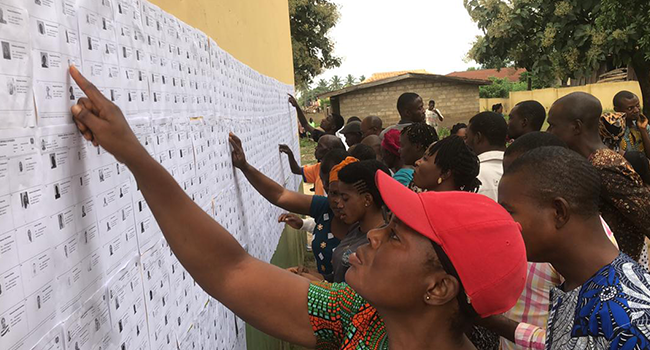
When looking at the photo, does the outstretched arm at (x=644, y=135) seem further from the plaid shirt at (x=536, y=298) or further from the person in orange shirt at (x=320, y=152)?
the plaid shirt at (x=536, y=298)

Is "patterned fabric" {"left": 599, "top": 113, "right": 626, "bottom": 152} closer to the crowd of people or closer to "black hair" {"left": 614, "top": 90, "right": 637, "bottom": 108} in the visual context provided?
"black hair" {"left": 614, "top": 90, "right": 637, "bottom": 108}

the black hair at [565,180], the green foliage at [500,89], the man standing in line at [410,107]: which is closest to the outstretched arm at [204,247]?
the black hair at [565,180]

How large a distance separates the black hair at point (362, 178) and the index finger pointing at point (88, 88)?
5.81 feet

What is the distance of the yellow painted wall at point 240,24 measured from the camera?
7.50 ft

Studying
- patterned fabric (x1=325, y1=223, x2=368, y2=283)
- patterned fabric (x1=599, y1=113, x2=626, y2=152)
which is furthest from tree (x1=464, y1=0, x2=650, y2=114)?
patterned fabric (x1=325, y1=223, x2=368, y2=283)

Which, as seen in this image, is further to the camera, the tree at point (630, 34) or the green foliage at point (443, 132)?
the green foliage at point (443, 132)

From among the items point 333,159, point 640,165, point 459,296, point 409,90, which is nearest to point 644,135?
point 640,165

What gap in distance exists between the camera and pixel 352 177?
2783mm

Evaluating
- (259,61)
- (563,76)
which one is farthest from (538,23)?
(259,61)

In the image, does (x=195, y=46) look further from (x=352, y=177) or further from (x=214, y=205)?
(x=352, y=177)

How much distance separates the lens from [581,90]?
24.9 metres

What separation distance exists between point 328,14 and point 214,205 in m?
20.5

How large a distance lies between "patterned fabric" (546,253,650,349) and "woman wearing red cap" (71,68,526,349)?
263 millimetres

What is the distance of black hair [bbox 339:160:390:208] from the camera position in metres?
2.74
